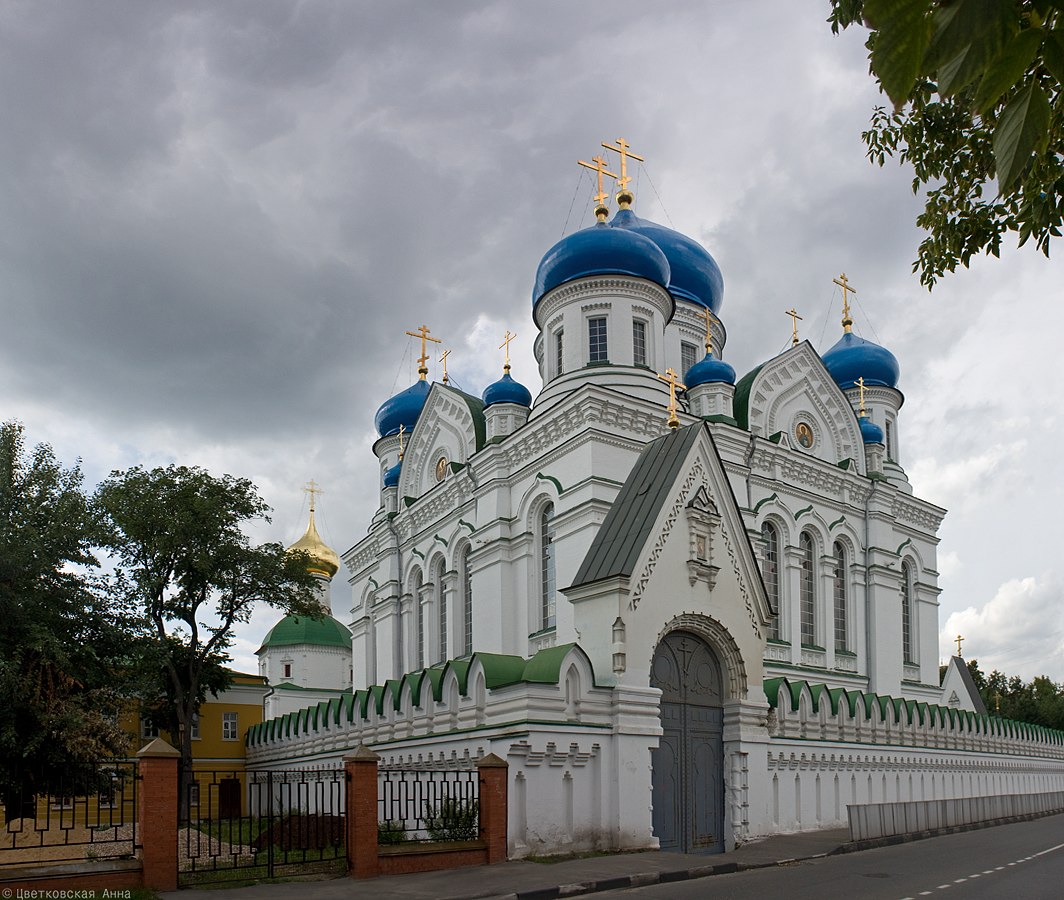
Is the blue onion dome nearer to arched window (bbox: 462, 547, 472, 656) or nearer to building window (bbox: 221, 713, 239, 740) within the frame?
arched window (bbox: 462, 547, 472, 656)

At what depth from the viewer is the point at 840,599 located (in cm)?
2636

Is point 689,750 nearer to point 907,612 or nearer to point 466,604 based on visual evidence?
point 466,604

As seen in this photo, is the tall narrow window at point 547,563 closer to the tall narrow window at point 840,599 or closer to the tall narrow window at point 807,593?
the tall narrow window at point 807,593

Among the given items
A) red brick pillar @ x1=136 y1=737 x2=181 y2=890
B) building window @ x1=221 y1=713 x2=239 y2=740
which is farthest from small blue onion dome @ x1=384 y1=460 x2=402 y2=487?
red brick pillar @ x1=136 y1=737 x2=181 y2=890

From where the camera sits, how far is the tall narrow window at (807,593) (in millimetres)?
24984

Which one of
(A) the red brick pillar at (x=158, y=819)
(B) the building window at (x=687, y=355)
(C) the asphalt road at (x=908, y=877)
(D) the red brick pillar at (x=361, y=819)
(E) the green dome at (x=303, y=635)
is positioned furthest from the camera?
(E) the green dome at (x=303, y=635)

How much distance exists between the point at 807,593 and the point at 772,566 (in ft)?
5.47

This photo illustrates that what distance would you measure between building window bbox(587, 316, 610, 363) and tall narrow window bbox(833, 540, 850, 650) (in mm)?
8308

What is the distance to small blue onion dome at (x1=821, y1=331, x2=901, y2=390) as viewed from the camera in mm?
31109

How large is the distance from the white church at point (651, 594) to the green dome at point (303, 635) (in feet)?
0.51

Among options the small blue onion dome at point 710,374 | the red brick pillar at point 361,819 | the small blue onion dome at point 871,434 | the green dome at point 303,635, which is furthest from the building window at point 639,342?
the green dome at point 303,635

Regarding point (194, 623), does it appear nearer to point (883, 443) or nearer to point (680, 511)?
point (680, 511)

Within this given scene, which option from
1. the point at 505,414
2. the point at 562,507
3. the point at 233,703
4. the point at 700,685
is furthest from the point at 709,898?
the point at 233,703

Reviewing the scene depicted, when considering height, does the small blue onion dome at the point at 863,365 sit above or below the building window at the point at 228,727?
above
